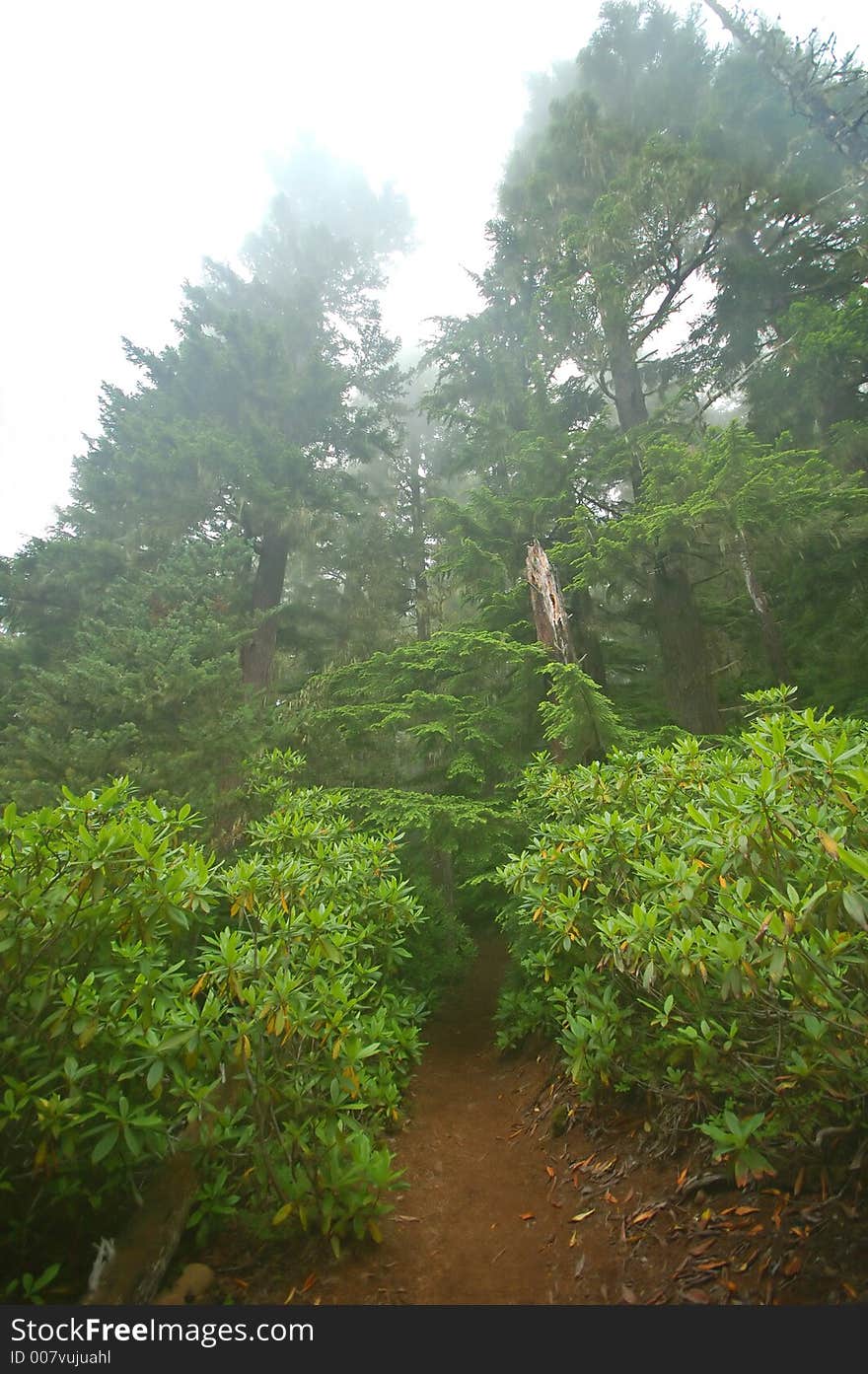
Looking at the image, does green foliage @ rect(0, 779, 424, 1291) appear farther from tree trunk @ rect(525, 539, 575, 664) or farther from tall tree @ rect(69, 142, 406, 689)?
tall tree @ rect(69, 142, 406, 689)

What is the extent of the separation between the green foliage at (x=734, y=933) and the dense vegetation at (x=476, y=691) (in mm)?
25

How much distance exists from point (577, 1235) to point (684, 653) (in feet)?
25.8

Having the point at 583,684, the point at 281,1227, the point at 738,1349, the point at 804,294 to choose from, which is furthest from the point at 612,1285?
the point at 804,294

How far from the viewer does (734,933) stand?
234 centimetres

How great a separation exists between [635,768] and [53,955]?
144 inches

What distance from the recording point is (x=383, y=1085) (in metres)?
3.68

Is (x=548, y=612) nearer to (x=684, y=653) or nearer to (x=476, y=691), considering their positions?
(x=476, y=691)

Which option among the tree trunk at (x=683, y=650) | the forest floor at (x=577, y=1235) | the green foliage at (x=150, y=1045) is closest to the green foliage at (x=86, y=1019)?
the green foliage at (x=150, y=1045)

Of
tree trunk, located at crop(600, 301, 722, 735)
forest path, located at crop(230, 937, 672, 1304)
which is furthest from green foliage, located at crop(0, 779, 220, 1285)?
tree trunk, located at crop(600, 301, 722, 735)

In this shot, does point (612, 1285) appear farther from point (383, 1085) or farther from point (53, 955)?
point (53, 955)

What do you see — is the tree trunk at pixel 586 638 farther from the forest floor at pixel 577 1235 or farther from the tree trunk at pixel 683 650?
the forest floor at pixel 577 1235

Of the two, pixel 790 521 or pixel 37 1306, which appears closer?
pixel 37 1306

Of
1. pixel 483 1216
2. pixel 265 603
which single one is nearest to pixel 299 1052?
pixel 483 1216

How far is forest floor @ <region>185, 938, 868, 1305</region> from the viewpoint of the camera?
1.89 meters
